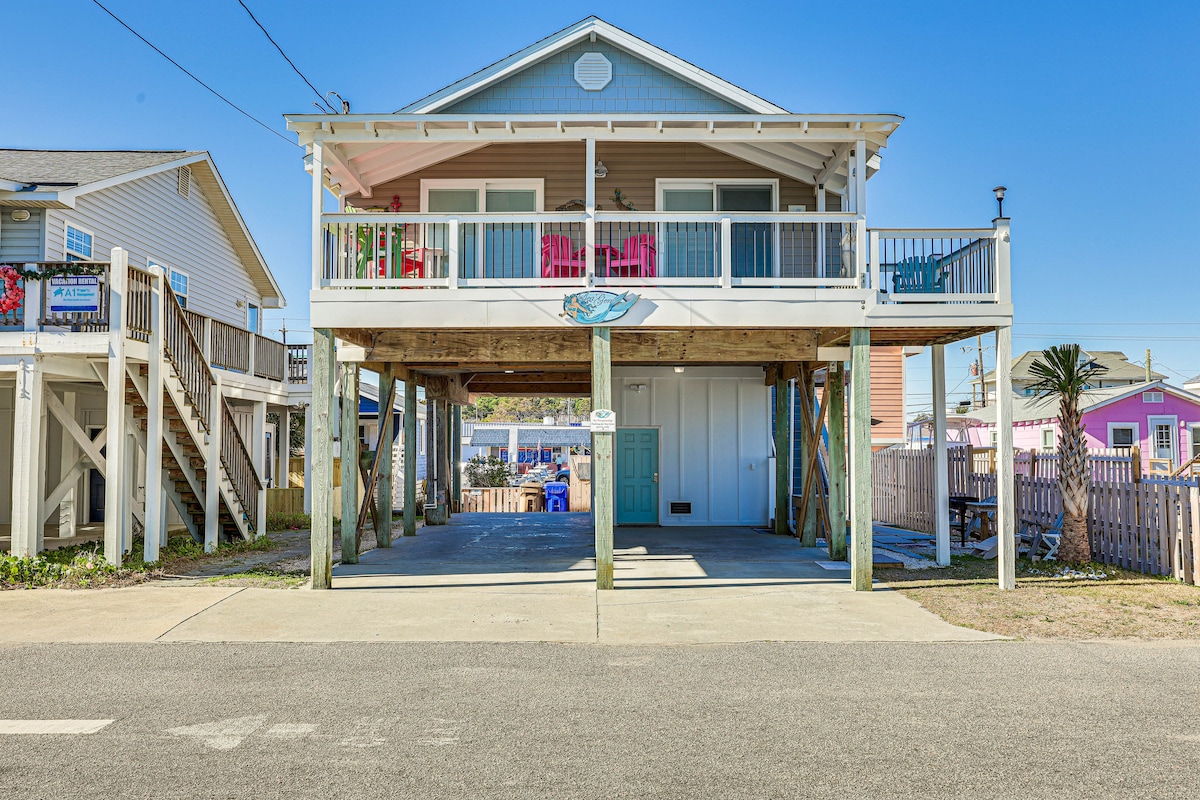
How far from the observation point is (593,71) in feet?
45.4

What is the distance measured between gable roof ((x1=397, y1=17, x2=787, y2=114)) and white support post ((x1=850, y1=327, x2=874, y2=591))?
491 centimetres

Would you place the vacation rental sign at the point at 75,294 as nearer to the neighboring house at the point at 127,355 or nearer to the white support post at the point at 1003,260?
the neighboring house at the point at 127,355

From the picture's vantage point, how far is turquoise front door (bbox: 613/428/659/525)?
715 inches

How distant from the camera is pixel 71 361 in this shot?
12070mm

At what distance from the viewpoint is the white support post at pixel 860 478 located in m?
10.4

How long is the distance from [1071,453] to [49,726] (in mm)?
11963

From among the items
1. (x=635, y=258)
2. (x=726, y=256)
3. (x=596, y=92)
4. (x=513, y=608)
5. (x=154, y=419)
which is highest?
(x=596, y=92)

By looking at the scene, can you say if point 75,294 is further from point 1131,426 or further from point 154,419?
point 1131,426

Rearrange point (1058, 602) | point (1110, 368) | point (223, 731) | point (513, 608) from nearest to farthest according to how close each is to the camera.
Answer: point (223, 731) → point (513, 608) → point (1058, 602) → point (1110, 368)

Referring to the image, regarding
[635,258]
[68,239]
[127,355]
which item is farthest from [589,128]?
[68,239]

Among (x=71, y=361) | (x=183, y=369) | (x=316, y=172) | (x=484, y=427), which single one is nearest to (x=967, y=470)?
(x=316, y=172)

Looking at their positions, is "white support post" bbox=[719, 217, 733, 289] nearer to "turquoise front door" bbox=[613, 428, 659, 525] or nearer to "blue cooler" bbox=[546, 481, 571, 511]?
"turquoise front door" bbox=[613, 428, 659, 525]

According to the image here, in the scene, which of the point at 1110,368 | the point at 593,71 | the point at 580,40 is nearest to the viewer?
the point at 580,40

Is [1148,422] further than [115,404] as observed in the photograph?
Yes
